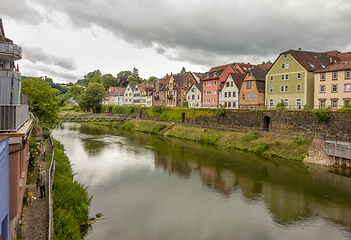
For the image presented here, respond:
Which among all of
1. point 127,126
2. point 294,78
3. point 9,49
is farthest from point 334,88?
point 127,126

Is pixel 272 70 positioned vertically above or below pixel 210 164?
above

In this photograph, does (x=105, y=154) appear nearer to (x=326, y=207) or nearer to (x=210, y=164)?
(x=210, y=164)

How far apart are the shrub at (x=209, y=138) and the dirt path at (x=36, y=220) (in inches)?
1178

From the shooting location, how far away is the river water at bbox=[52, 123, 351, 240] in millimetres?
13508

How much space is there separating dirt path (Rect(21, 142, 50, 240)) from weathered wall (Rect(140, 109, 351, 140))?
30.8 m

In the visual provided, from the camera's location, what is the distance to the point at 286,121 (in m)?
36.0

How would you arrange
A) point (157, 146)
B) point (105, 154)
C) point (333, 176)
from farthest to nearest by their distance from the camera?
point (157, 146) → point (105, 154) → point (333, 176)

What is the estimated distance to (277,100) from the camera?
44688 millimetres

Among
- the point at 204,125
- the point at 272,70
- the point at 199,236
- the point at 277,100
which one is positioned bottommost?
the point at 199,236

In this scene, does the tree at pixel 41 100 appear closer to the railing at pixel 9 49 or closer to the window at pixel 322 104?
the railing at pixel 9 49

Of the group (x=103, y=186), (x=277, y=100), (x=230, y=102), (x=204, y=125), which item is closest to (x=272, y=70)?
(x=277, y=100)

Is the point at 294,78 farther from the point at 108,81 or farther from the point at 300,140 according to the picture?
the point at 108,81

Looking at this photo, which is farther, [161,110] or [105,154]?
[161,110]

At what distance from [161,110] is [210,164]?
35751mm
